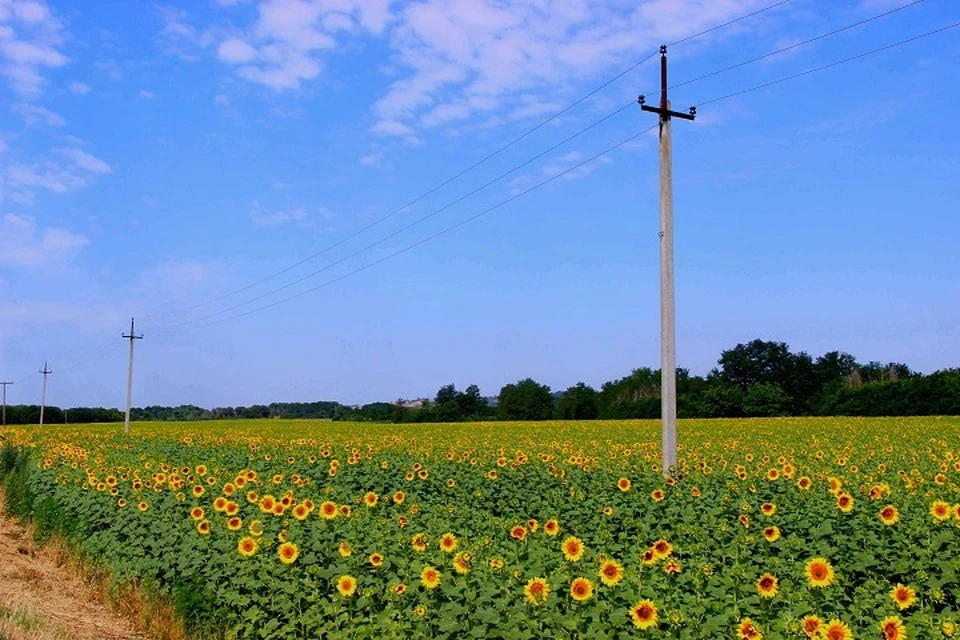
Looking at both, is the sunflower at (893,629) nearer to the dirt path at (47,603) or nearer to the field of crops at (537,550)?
the field of crops at (537,550)

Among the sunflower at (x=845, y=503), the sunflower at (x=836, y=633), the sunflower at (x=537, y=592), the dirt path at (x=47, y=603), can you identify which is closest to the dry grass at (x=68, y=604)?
the dirt path at (x=47, y=603)

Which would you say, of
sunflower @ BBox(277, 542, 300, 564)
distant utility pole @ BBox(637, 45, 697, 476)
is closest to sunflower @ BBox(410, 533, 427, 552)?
sunflower @ BBox(277, 542, 300, 564)

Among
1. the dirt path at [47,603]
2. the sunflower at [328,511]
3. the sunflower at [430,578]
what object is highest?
the sunflower at [328,511]

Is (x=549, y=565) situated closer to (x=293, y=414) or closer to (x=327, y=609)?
(x=327, y=609)

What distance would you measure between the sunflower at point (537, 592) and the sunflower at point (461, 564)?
0.59 m

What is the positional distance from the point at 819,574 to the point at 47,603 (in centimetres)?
799

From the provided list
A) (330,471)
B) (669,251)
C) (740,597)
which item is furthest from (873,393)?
(740,597)

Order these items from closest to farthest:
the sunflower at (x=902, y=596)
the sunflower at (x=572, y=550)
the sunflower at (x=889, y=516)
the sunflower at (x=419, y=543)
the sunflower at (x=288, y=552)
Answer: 1. the sunflower at (x=902, y=596)
2. the sunflower at (x=572, y=550)
3. the sunflower at (x=419, y=543)
4. the sunflower at (x=288, y=552)
5. the sunflower at (x=889, y=516)

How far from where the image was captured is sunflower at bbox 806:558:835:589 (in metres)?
5.64

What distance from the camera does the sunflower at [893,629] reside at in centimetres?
464

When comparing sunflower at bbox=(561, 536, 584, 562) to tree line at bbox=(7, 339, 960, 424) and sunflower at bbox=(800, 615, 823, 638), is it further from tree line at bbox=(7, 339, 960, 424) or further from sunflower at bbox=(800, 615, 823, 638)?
tree line at bbox=(7, 339, 960, 424)

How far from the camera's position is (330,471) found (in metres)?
13.1

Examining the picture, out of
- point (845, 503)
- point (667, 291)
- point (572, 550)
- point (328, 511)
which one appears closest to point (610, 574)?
point (572, 550)

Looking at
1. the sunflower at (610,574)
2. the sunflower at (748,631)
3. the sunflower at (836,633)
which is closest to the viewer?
the sunflower at (836,633)
